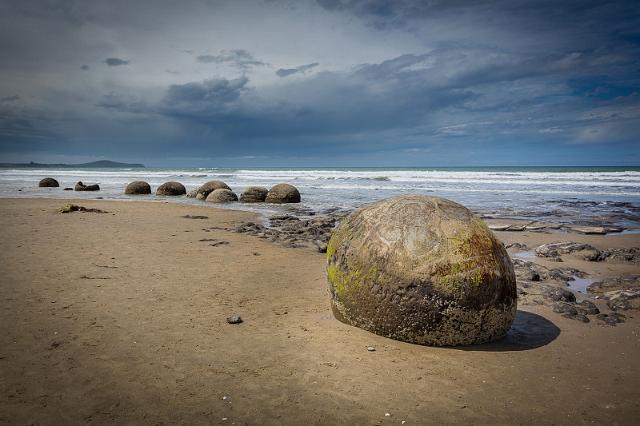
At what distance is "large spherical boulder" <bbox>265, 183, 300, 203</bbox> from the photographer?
2014 centimetres

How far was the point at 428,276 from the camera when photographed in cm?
407

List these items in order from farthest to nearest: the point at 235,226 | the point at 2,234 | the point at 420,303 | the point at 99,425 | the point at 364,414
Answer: the point at 235,226 → the point at 2,234 → the point at 420,303 → the point at 364,414 → the point at 99,425

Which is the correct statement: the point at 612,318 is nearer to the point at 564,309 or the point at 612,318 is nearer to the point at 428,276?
the point at 564,309

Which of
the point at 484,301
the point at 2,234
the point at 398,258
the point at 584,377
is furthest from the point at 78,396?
the point at 2,234

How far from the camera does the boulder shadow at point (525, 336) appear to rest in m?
4.34

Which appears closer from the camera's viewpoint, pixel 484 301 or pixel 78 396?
pixel 78 396

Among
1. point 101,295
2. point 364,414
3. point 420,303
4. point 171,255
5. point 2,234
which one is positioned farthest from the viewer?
point 2,234

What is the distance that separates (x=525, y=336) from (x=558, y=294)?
71.5 inches

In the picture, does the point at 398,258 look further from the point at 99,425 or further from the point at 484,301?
the point at 99,425

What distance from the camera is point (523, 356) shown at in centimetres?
420

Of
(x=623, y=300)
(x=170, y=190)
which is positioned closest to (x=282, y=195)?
(x=170, y=190)

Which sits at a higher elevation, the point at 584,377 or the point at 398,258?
the point at 398,258

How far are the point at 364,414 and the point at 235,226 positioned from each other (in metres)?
9.86

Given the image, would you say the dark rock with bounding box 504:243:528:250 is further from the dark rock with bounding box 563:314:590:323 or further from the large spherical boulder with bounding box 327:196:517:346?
the large spherical boulder with bounding box 327:196:517:346
